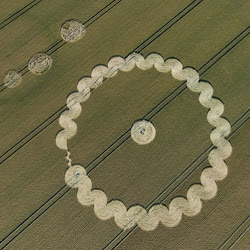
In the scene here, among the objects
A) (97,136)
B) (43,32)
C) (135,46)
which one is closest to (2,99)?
(43,32)

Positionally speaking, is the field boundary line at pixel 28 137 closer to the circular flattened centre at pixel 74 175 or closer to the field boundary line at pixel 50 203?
the circular flattened centre at pixel 74 175

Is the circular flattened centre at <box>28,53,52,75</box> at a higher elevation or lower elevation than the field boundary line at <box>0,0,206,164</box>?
higher

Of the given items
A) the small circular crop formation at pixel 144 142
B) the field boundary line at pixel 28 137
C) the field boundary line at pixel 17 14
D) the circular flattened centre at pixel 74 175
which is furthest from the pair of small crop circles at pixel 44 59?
the circular flattened centre at pixel 74 175

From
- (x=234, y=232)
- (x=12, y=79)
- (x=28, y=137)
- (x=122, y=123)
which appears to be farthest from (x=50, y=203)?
(x=234, y=232)

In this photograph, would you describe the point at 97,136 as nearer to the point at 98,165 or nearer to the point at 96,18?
the point at 98,165

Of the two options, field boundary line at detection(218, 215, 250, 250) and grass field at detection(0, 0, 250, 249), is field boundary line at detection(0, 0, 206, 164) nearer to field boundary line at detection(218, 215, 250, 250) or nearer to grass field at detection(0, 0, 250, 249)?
grass field at detection(0, 0, 250, 249)

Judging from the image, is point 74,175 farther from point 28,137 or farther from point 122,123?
point 122,123

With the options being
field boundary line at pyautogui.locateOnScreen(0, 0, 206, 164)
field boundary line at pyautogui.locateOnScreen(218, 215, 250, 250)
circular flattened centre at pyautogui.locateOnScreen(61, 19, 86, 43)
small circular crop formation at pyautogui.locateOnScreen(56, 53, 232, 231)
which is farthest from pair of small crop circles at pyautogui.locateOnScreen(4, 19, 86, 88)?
field boundary line at pyautogui.locateOnScreen(218, 215, 250, 250)
